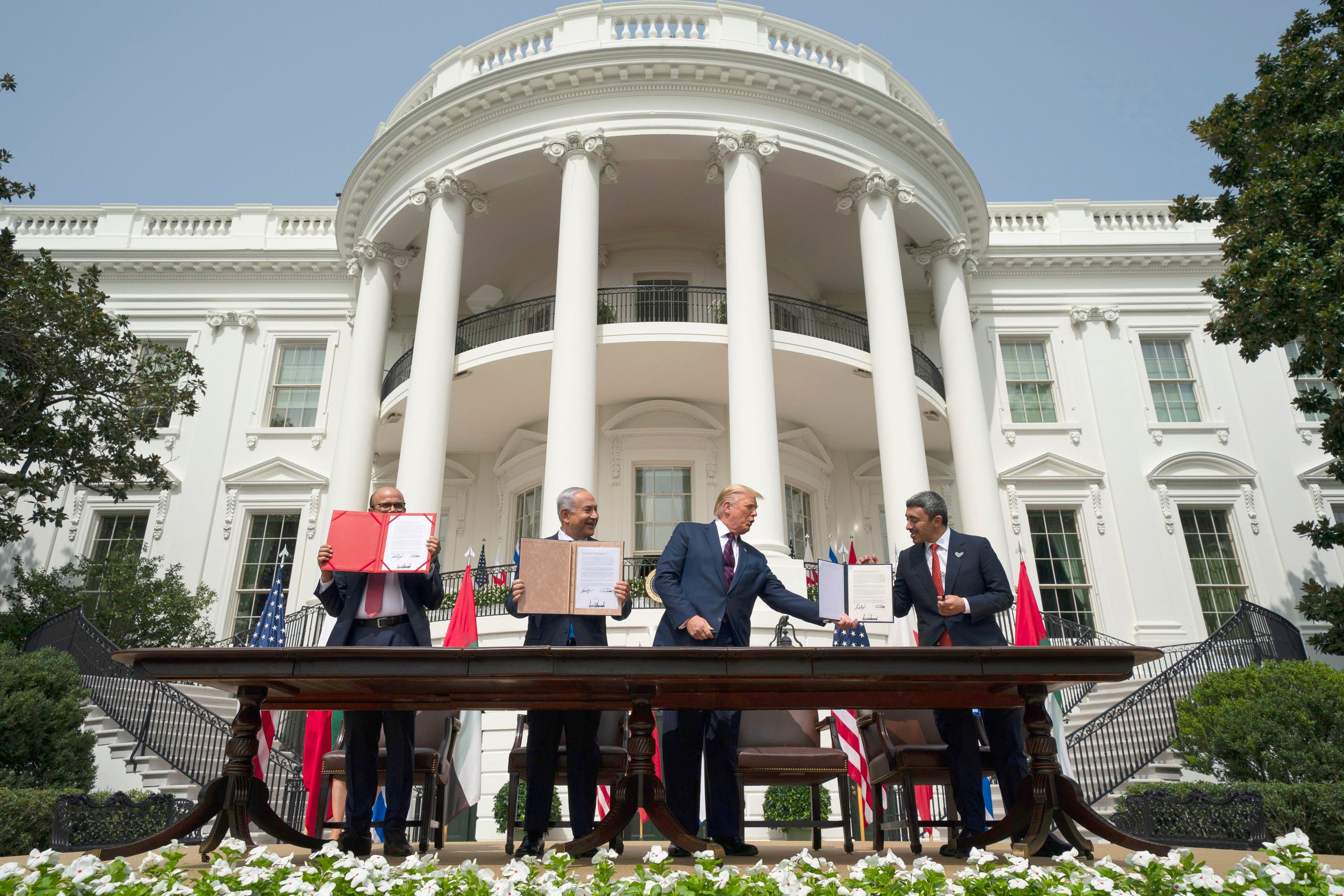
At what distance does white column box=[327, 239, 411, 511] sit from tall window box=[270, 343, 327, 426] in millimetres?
1365

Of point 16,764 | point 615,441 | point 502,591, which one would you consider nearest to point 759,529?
point 502,591

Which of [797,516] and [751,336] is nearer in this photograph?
[751,336]

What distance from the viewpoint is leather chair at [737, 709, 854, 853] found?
518cm

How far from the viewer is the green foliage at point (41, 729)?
30.0 feet

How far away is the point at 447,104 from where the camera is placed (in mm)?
15211

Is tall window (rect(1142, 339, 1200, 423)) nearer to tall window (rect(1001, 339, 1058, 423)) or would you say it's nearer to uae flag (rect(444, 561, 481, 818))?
tall window (rect(1001, 339, 1058, 423))

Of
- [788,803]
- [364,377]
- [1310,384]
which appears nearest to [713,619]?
[788,803]

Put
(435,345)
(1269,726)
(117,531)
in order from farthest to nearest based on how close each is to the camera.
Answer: (117,531) < (435,345) < (1269,726)

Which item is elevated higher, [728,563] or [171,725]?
[728,563]

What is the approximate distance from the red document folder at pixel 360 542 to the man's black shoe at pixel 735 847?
78.9 inches

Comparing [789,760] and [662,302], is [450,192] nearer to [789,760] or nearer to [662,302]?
[662,302]

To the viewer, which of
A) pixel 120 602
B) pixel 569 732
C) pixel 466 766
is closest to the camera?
pixel 569 732

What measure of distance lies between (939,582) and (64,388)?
1266cm

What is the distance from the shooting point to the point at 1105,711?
12.2m
